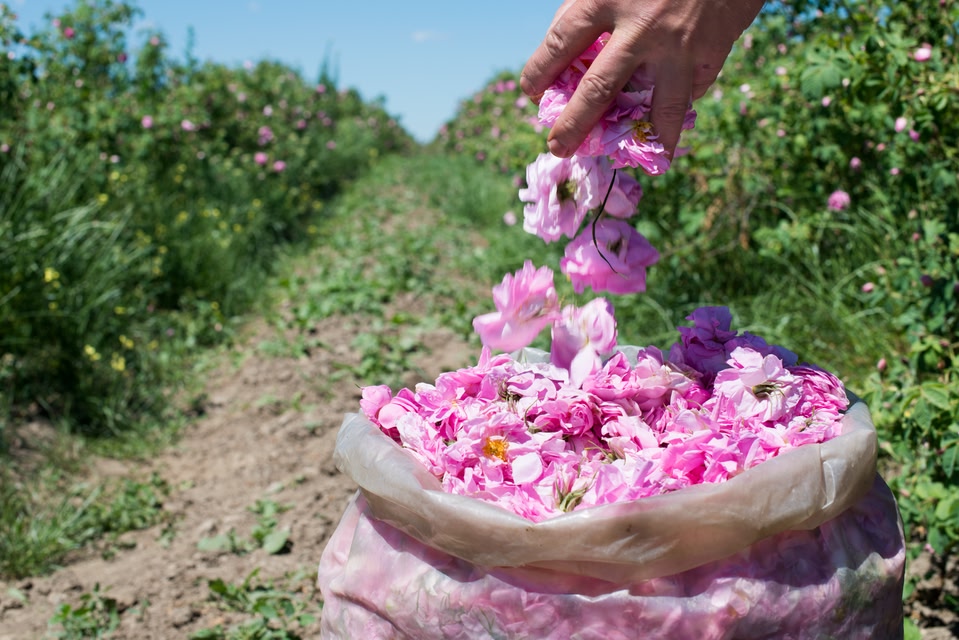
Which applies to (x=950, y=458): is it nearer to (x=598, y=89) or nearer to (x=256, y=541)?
(x=598, y=89)

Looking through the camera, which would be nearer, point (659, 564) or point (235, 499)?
point (659, 564)

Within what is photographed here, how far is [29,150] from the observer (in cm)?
443

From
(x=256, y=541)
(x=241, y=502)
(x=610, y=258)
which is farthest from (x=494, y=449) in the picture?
(x=241, y=502)

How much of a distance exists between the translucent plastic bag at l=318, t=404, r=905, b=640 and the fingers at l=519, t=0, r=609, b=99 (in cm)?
63

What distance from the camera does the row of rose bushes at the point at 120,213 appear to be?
12.1 feet

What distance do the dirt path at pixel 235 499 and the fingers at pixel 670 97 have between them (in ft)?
4.89

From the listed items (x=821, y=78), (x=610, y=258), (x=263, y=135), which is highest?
(x=263, y=135)

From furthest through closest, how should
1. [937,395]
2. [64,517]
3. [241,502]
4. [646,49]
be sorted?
1. [241,502]
2. [64,517]
3. [937,395]
4. [646,49]

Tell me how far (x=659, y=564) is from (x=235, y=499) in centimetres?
233

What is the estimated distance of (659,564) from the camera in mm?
1021

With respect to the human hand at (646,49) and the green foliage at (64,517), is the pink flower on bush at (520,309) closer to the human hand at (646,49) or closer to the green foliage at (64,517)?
the human hand at (646,49)

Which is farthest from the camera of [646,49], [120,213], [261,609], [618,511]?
[120,213]

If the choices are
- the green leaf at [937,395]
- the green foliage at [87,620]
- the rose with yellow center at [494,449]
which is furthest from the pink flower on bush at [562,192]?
the green foliage at [87,620]

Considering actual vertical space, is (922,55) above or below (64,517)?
above
